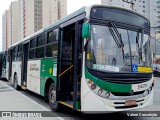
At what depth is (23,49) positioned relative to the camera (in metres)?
14.2

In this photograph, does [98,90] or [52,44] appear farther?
[52,44]

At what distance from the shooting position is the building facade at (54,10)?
9443 centimetres

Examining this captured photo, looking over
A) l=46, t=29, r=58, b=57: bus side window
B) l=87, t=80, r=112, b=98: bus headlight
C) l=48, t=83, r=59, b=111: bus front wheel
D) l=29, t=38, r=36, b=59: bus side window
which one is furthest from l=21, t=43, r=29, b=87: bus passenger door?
l=87, t=80, r=112, b=98: bus headlight

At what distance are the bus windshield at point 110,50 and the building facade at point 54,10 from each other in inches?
3453

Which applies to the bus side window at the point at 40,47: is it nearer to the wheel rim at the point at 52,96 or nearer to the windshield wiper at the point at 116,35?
the wheel rim at the point at 52,96

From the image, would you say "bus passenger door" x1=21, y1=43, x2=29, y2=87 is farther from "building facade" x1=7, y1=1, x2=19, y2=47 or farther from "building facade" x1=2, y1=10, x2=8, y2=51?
"building facade" x1=2, y1=10, x2=8, y2=51

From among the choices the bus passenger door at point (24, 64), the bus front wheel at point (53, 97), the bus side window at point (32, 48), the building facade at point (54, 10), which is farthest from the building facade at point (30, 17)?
the bus front wheel at point (53, 97)

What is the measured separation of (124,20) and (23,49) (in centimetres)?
792

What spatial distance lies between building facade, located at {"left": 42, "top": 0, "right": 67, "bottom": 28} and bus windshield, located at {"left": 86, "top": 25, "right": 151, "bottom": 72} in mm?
87700

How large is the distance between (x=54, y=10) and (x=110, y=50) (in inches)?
3549

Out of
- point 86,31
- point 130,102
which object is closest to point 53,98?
point 130,102

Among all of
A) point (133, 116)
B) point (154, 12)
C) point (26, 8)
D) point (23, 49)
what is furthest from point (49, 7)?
point (133, 116)

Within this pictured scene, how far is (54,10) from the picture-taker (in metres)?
95.1

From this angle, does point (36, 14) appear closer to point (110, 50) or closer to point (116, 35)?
point (116, 35)
